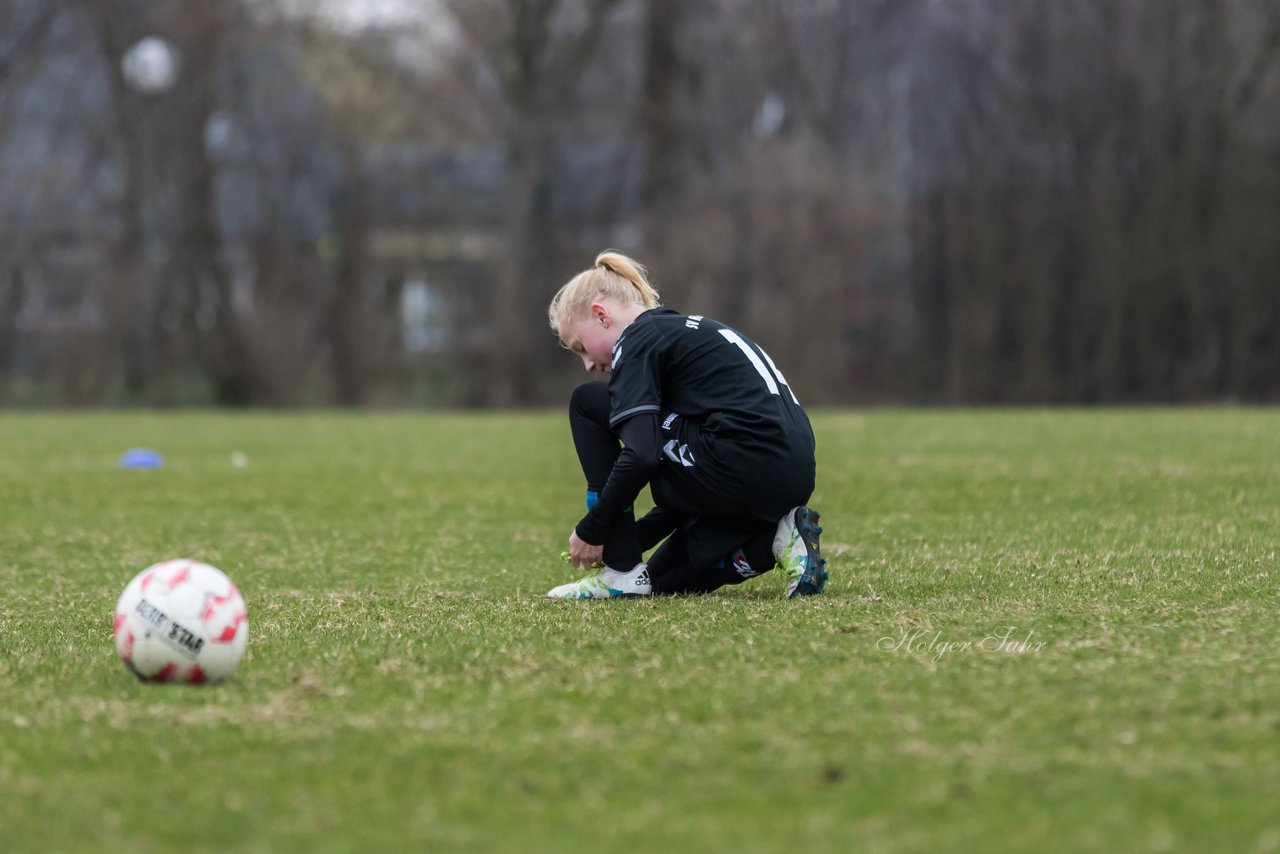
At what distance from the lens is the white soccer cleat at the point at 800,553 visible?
212 inches

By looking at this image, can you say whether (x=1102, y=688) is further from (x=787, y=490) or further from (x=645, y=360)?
(x=645, y=360)

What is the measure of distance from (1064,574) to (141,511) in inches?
230

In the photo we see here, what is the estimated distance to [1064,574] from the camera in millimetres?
5789

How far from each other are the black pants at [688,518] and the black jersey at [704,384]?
0.11m

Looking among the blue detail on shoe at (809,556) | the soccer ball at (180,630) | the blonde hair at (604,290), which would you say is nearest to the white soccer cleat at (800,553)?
the blue detail on shoe at (809,556)

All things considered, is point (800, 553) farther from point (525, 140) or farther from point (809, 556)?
point (525, 140)

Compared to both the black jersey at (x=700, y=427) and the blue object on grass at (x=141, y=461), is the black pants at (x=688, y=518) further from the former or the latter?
the blue object on grass at (x=141, y=461)

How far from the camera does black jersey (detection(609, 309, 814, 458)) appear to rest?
17.4ft

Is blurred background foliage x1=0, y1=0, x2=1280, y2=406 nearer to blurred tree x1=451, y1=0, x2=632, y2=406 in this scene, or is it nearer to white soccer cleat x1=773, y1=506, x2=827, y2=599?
blurred tree x1=451, y1=0, x2=632, y2=406

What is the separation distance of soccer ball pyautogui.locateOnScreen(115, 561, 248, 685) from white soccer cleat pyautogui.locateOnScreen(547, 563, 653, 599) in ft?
5.48

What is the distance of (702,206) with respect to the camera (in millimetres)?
26094

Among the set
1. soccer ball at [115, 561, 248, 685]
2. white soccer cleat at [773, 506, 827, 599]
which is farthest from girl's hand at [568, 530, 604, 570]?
soccer ball at [115, 561, 248, 685]

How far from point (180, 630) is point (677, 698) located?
1320 mm

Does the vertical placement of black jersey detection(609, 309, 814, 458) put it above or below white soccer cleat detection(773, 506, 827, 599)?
above
